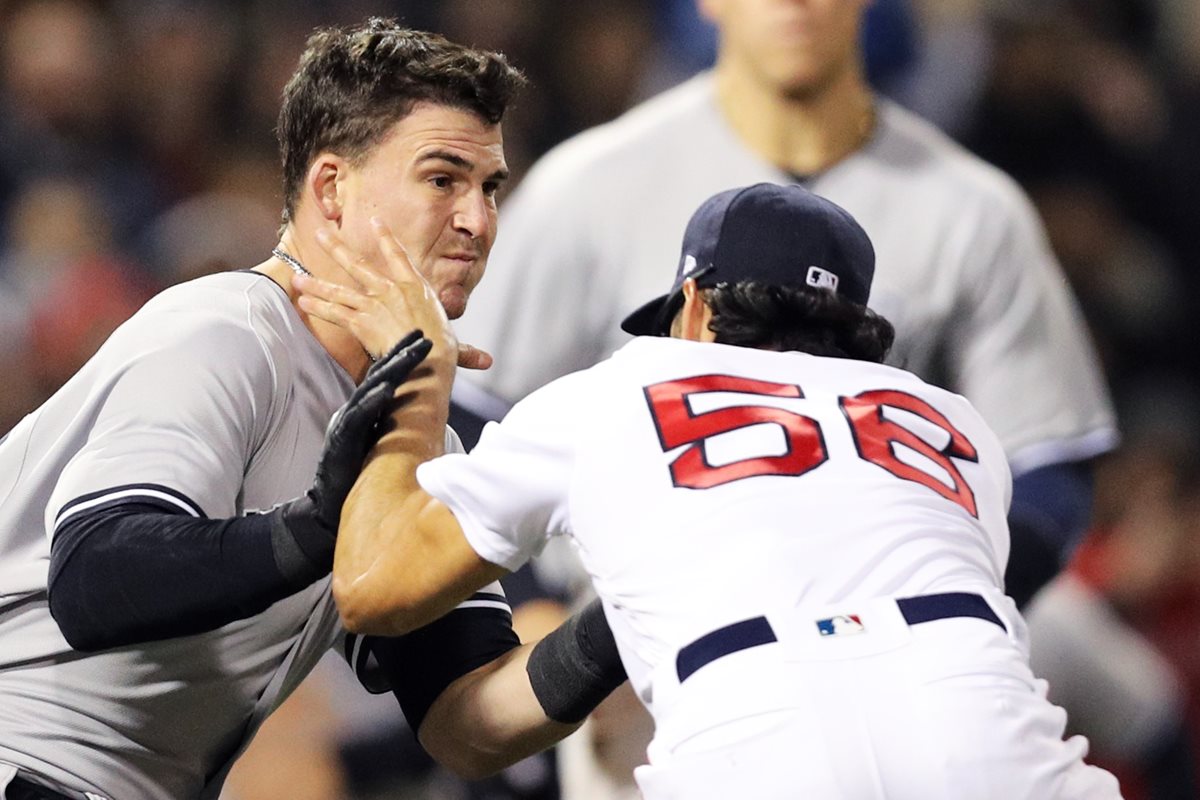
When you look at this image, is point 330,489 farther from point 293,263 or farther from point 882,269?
point 882,269

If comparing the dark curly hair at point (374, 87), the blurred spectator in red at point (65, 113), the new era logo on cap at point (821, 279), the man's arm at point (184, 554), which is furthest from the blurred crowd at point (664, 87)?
the new era logo on cap at point (821, 279)

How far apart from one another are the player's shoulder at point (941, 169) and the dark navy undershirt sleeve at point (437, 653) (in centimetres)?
186

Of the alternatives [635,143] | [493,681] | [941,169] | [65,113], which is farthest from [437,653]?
[65,113]

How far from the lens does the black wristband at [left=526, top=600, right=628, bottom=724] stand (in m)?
2.78

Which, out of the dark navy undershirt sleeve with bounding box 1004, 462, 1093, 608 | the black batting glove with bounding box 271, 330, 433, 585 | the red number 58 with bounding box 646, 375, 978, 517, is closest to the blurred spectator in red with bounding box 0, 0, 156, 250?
the dark navy undershirt sleeve with bounding box 1004, 462, 1093, 608

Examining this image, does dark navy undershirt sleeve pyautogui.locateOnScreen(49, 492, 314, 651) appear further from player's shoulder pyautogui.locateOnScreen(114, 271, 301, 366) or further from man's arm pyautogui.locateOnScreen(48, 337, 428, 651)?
player's shoulder pyautogui.locateOnScreen(114, 271, 301, 366)

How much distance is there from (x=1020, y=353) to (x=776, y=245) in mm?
1909

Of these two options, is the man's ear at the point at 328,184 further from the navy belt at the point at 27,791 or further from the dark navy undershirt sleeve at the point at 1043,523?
the dark navy undershirt sleeve at the point at 1043,523

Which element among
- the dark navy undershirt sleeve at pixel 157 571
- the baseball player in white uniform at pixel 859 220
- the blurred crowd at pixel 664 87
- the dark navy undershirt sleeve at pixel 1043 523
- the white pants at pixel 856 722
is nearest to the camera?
the white pants at pixel 856 722

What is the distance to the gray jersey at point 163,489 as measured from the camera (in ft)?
8.48

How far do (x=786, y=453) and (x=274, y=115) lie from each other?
4663mm

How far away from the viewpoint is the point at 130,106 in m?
6.39

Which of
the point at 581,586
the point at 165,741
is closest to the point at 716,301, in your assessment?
the point at 165,741

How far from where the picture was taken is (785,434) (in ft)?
7.64
